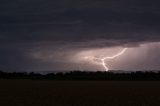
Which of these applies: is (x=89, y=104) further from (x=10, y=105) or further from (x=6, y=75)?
(x=6, y=75)

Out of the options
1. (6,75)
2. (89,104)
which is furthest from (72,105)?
(6,75)

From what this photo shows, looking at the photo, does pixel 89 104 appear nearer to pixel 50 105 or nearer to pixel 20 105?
pixel 50 105

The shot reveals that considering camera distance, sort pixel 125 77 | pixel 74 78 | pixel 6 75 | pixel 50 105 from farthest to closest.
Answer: pixel 6 75 < pixel 74 78 < pixel 125 77 < pixel 50 105

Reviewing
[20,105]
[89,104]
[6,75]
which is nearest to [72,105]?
[89,104]

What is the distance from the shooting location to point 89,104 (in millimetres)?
26453

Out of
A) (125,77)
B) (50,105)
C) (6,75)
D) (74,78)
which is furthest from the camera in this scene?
(6,75)

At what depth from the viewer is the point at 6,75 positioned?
133 m

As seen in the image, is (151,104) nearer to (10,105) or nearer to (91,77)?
(10,105)

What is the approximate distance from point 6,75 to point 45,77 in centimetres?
1634

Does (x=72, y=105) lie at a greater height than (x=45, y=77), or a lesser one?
lesser

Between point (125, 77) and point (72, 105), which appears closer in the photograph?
point (72, 105)

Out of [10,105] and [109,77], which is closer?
[10,105]

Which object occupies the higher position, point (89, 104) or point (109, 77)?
point (109, 77)

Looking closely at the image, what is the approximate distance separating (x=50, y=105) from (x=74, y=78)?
9751cm
